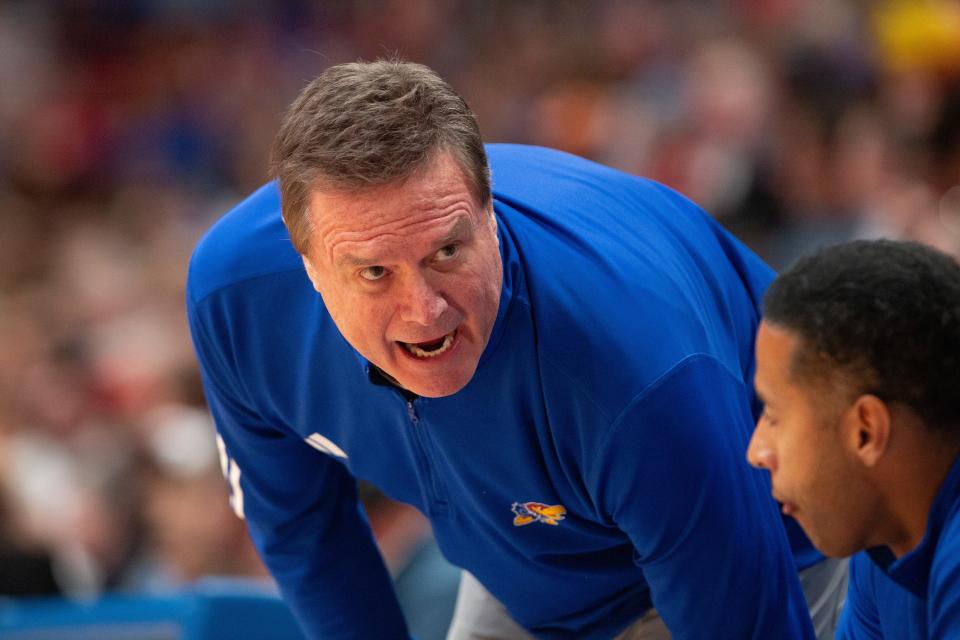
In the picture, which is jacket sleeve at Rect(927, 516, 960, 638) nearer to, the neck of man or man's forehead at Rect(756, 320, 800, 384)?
the neck of man

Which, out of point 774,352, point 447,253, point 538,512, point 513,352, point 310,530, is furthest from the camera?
point 310,530

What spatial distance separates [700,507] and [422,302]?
467 millimetres

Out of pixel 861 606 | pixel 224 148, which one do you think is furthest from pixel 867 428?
pixel 224 148

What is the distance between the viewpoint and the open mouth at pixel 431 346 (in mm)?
1814

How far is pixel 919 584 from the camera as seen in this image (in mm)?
1659

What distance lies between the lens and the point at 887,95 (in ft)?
16.4

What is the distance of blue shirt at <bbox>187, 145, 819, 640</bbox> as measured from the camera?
5.90ft

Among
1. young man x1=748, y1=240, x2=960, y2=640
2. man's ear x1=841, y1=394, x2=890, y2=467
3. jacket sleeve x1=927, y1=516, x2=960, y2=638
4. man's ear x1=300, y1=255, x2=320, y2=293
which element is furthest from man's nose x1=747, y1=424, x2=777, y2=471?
man's ear x1=300, y1=255, x2=320, y2=293

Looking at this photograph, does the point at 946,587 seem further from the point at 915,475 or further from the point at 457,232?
the point at 457,232

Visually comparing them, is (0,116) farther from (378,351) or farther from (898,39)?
(378,351)

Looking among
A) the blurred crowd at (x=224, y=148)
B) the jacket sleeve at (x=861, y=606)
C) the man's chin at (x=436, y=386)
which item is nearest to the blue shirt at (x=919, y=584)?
Result: the jacket sleeve at (x=861, y=606)

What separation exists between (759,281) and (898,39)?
3825 mm

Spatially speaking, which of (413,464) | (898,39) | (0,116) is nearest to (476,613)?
(413,464)

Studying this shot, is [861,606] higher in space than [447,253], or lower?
lower
